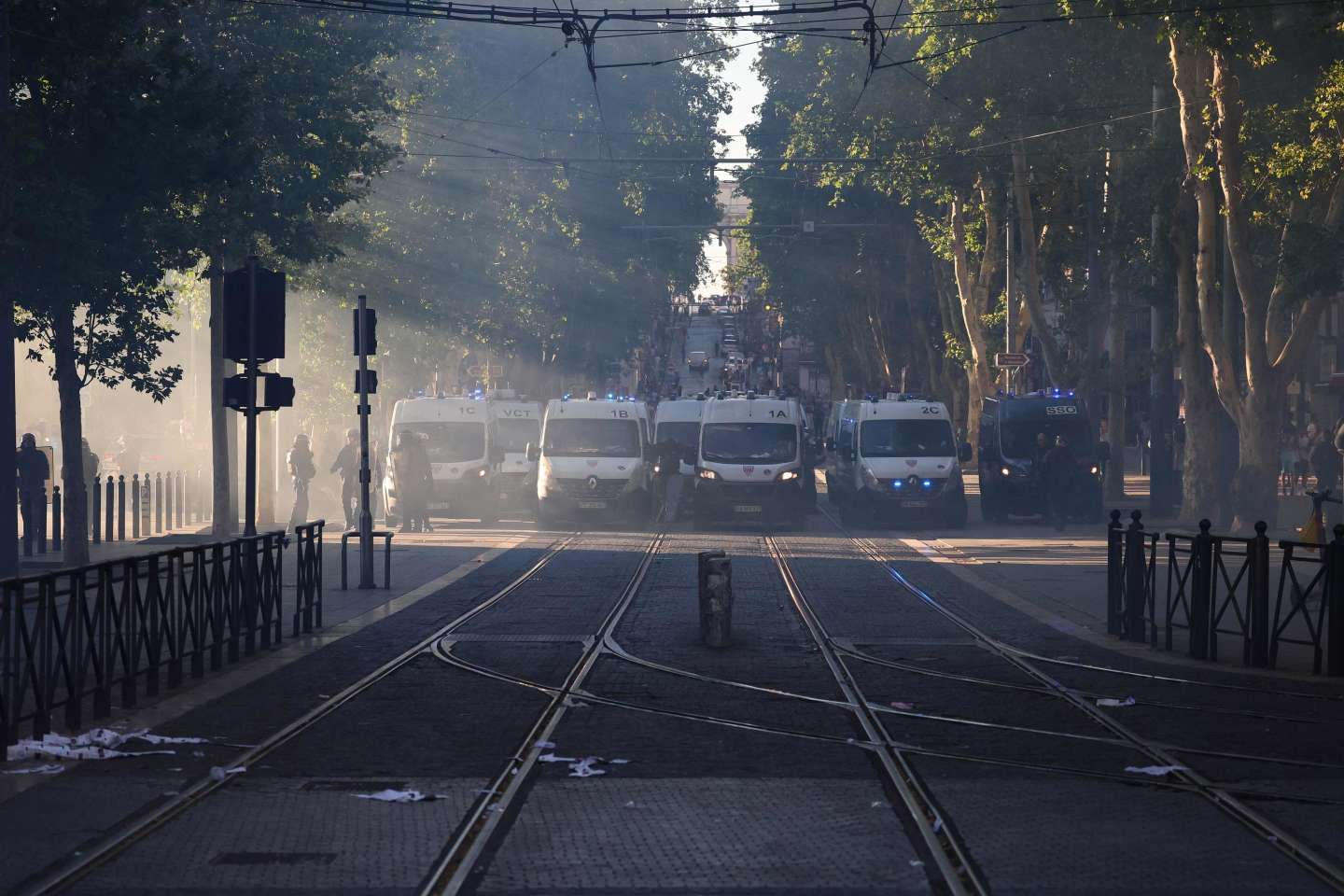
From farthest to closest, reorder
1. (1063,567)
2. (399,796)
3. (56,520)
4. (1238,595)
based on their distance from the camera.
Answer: (56,520) → (1063,567) → (1238,595) → (399,796)

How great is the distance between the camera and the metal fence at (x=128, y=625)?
9.41m

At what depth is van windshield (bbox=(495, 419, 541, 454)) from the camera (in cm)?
3838

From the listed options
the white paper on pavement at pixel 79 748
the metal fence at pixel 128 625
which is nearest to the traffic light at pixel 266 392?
the metal fence at pixel 128 625

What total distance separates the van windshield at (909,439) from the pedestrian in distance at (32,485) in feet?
46.6

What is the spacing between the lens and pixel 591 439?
32.8 metres

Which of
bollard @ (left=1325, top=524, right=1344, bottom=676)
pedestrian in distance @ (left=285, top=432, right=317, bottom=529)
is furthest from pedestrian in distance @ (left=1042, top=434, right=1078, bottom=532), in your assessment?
bollard @ (left=1325, top=524, right=1344, bottom=676)

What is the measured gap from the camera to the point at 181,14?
26.5 metres

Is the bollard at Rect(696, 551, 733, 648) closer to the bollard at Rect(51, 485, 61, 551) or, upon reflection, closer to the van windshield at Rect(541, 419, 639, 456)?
the bollard at Rect(51, 485, 61, 551)

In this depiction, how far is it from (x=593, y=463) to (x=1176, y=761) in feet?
76.6

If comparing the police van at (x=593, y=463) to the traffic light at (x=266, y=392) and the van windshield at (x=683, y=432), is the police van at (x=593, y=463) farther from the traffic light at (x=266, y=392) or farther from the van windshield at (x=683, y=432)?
the traffic light at (x=266, y=392)

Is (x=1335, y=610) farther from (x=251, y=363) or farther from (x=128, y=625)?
(x=251, y=363)

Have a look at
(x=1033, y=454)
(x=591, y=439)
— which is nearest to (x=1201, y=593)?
(x=1033, y=454)

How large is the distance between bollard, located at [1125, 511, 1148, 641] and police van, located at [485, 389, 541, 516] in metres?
19.0

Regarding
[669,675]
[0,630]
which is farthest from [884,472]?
[0,630]
